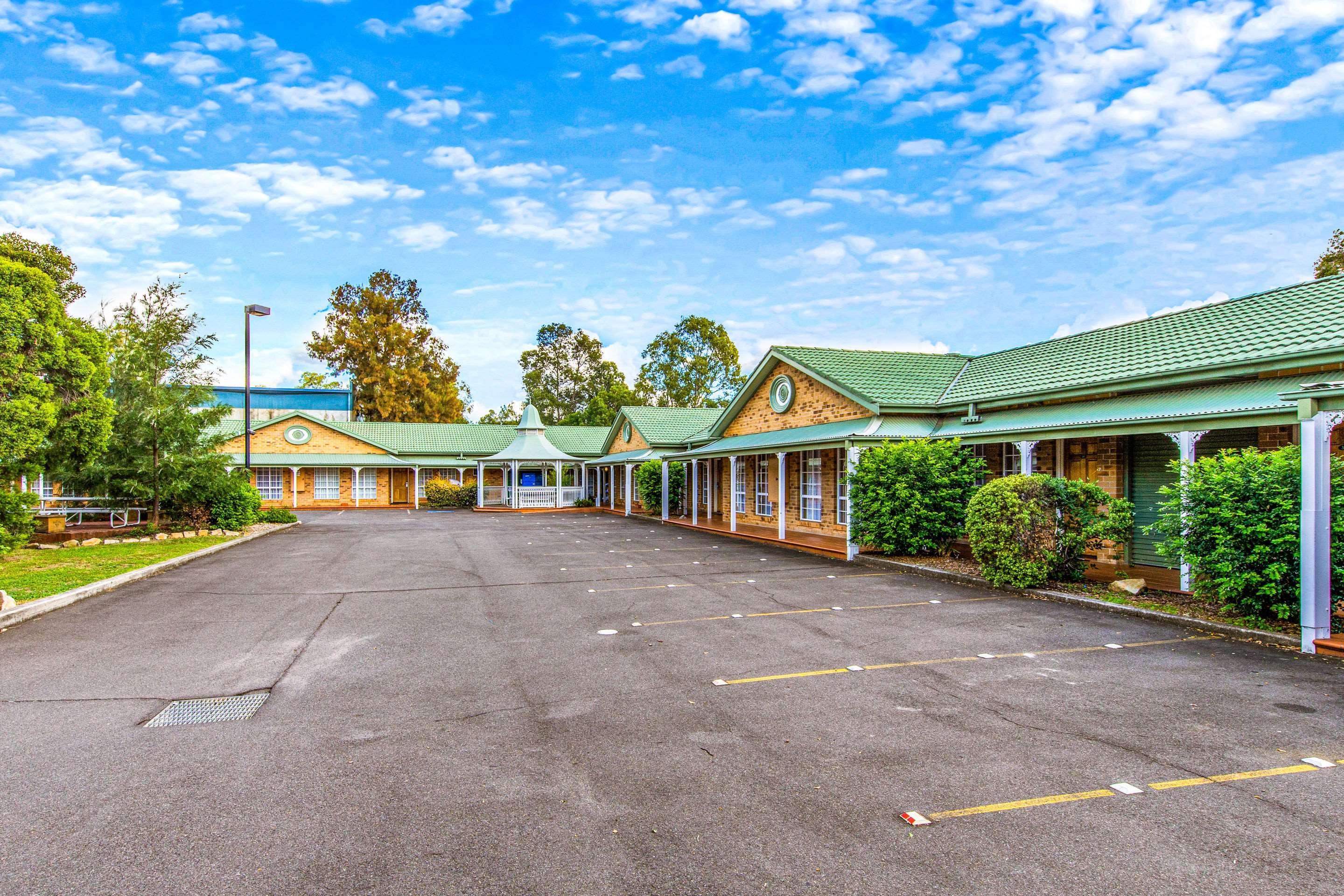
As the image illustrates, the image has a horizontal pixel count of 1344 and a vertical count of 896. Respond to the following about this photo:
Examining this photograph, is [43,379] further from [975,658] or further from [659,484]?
[659,484]

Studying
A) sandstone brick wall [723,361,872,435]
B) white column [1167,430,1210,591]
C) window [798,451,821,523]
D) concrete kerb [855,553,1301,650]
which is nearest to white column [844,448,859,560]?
concrete kerb [855,553,1301,650]

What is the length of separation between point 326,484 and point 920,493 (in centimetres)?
3371

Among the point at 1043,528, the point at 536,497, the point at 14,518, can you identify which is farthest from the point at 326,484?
the point at 1043,528

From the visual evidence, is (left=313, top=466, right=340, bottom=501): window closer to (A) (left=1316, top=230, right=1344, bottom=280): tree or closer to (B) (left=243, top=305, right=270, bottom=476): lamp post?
(B) (left=243, top=305, right=270, bottom=476): lamp post

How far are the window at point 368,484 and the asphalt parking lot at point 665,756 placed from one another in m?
30.5

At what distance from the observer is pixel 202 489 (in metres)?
19.4

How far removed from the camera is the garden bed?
7574 millimetres

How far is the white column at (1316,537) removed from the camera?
680 cm

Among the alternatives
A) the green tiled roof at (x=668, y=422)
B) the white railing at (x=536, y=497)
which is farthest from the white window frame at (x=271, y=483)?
the green tiled roof at (x=668, y=422)

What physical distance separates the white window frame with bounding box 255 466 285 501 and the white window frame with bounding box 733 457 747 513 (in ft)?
84.3

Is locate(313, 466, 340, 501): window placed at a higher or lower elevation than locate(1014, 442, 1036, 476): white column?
lower

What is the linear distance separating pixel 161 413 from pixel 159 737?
17025 mm

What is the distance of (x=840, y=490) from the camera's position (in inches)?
728

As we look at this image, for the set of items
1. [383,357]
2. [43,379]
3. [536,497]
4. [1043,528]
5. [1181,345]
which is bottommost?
[536,497]
